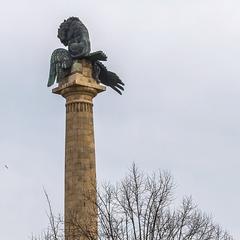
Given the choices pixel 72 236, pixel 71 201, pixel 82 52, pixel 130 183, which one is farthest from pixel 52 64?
pixel 130 183

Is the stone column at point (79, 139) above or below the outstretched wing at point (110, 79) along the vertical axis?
below

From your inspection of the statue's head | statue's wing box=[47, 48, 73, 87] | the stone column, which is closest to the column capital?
the stone column

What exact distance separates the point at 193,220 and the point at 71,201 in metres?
11.3

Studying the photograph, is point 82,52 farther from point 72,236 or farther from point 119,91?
point 72,236

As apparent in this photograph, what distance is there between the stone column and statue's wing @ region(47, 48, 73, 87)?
19.1 inches

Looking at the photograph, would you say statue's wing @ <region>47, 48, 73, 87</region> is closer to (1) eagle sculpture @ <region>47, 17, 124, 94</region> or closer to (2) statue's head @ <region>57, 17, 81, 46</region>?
(1) eagle sculpture @ <region>47, 17, 124, 94</region>

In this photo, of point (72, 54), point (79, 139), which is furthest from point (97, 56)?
point (79, 139)

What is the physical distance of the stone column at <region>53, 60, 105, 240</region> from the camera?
33750mm

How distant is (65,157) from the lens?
35.2 m

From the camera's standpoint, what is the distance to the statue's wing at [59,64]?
120 ft

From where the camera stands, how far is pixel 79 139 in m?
34.8

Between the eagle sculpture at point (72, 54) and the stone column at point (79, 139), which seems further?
the eagle sculpture at point (72, 54)

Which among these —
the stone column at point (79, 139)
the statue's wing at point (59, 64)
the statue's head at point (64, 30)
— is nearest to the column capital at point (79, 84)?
the stone column at point (79, 139)

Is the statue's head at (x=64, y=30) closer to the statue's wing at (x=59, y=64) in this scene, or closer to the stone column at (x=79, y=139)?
the statue's wing at (x=59, y=64)
